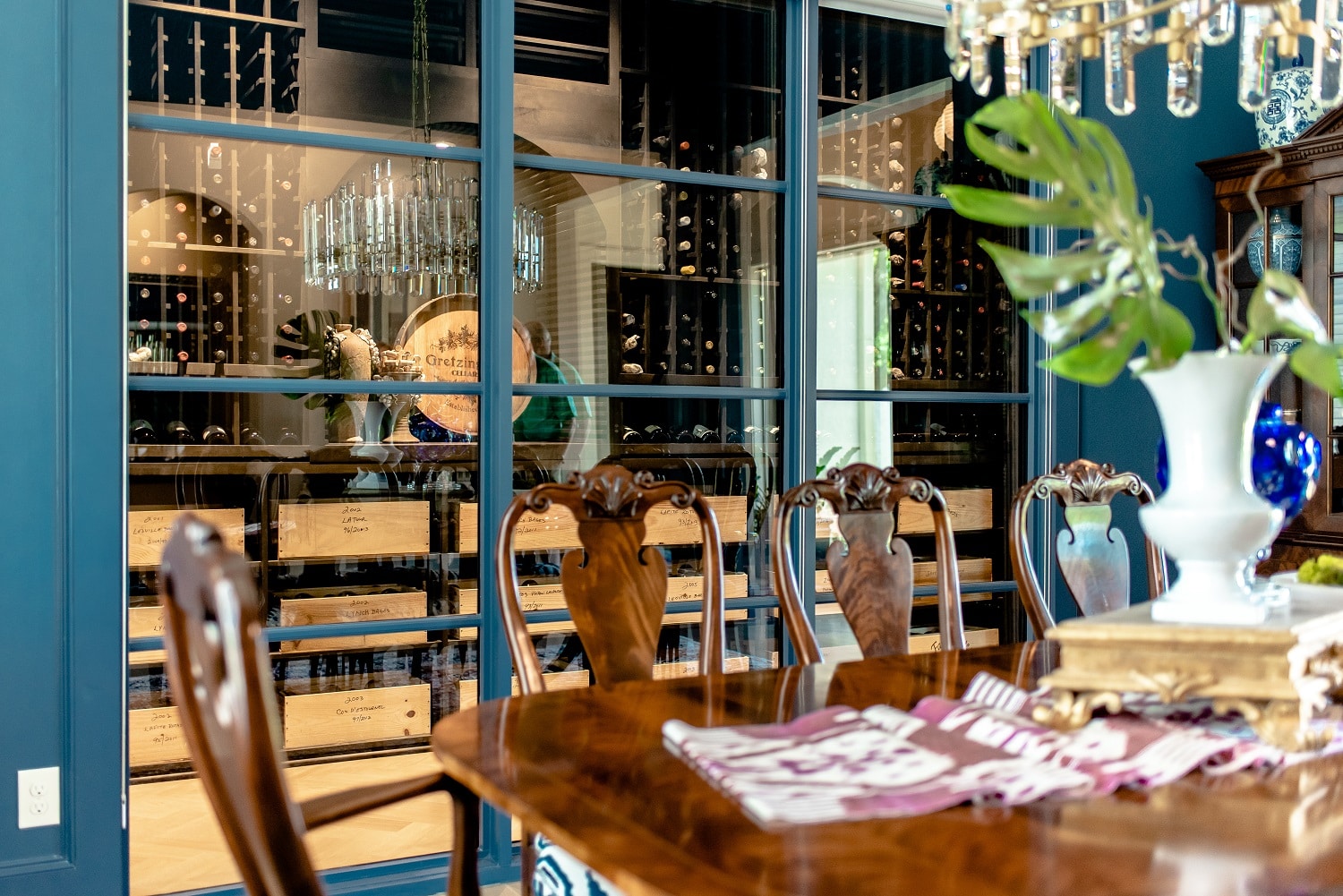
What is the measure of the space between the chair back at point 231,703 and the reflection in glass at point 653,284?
231 centimetres

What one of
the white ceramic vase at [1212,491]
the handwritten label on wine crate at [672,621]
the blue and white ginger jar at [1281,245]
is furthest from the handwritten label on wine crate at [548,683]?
the blue and white ginger jar at [1281,245]

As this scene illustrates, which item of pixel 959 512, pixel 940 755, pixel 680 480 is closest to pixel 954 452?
pixel 959 512

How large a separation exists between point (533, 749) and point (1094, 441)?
311 cm

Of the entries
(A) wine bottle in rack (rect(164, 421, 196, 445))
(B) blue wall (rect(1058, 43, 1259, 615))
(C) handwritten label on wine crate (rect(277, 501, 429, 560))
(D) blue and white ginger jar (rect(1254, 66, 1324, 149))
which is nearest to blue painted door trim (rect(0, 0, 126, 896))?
(A) wine bottle in rack (rect(164, 421, 196, 445))

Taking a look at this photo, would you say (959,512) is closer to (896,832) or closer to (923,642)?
(923,642)

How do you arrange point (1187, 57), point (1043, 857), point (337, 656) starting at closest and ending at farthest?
point (1043, 857), point (1187, 57), point (337, 656)

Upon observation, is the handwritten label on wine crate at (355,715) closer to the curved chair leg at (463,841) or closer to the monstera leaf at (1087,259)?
the curved chair leg at (463,841)

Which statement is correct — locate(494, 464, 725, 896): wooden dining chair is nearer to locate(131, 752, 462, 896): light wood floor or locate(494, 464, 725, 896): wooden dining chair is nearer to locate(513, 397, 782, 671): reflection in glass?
locate(131, 752, 462, 896): light wood floor

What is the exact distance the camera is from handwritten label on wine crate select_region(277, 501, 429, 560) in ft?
9.90

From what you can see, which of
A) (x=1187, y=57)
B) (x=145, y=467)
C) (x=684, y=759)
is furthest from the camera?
(x=145, y=467)

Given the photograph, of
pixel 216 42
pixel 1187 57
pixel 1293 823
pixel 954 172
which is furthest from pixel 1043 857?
pixel 954 172

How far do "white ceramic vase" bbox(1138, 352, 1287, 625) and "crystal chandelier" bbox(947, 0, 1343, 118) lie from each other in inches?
32.0

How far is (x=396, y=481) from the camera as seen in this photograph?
3.11m

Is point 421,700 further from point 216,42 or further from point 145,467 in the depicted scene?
point 216,42
